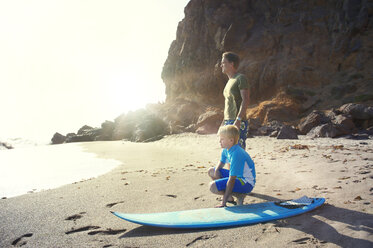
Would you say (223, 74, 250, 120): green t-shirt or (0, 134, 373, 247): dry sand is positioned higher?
(223, 74, 250, 120): green t-shirt

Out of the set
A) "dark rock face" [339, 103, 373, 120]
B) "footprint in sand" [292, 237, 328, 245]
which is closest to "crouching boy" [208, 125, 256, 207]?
"footprint in sand" [292, 237, 328, 245]

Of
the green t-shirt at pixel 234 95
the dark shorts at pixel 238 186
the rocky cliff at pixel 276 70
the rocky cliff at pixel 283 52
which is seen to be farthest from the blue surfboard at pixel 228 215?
the rocky cliff at pixel 283 52

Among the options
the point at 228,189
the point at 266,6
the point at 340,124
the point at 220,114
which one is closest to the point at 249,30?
the point at 266,6

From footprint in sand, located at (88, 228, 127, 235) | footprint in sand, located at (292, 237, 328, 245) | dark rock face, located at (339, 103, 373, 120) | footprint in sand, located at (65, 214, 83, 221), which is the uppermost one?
dark rock face, located at (339, 103, 373, 120)

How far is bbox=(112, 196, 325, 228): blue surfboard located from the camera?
7.89ft

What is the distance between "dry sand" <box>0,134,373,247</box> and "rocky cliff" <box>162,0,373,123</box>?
10.1m

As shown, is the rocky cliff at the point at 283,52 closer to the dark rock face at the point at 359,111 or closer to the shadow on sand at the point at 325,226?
the dark rock face at the point at 359,111

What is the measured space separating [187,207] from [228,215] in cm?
69

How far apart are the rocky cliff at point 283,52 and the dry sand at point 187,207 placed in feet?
33.1

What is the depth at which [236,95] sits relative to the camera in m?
3.61

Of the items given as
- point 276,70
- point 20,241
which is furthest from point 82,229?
point 276,70

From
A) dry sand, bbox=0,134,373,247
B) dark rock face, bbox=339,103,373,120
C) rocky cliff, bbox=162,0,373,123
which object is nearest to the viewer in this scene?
dry sand, bbox=0,134,373,247

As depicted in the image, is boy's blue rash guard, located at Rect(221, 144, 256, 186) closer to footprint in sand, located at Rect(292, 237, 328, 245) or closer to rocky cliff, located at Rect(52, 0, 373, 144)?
footprint in sand, located at Rect(292, 237, 328, 245)

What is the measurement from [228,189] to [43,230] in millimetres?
1908
